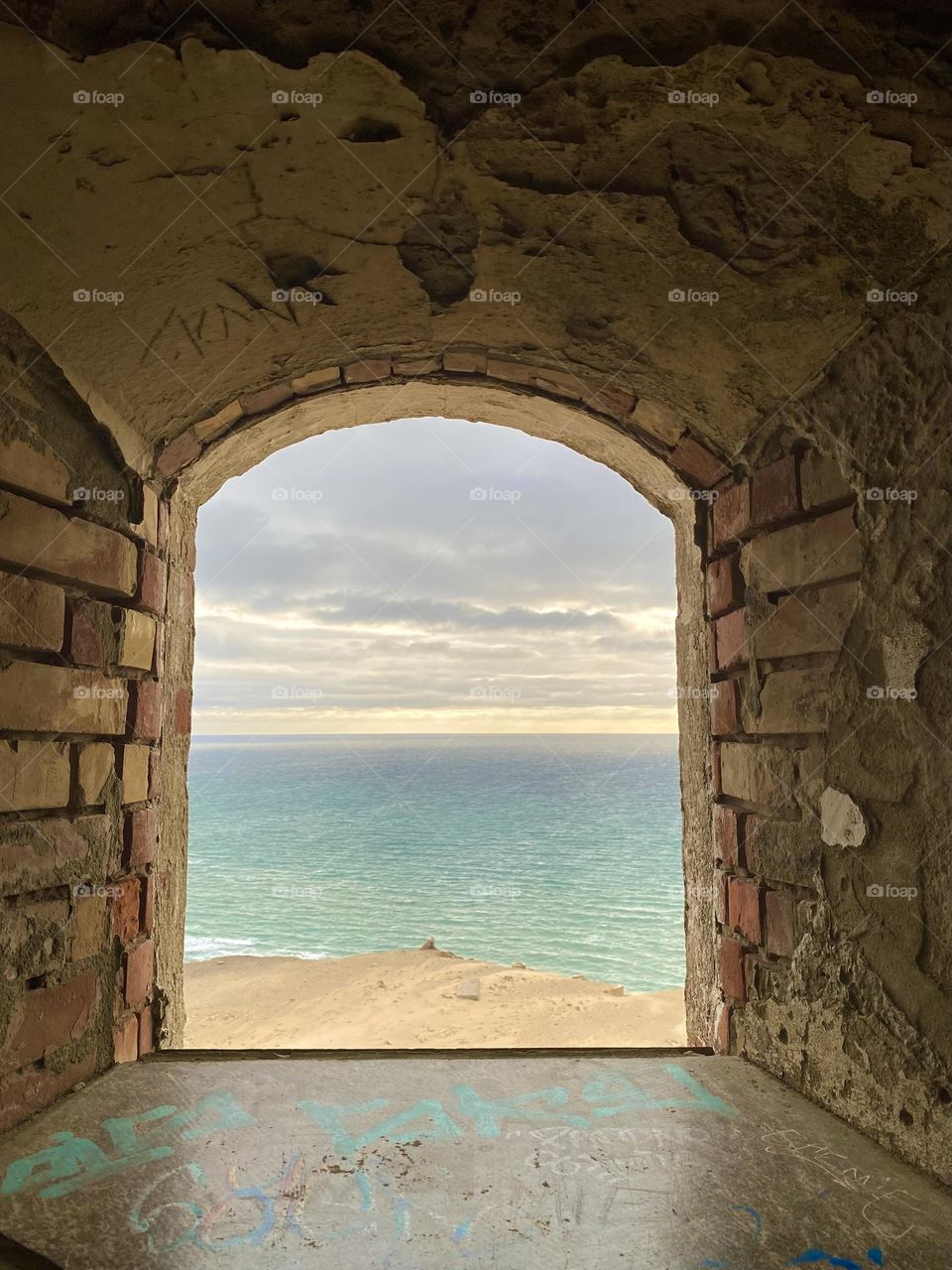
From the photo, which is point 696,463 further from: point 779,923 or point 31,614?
point 31,614

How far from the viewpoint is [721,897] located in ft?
6.16

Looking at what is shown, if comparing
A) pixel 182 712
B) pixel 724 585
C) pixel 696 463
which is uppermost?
pixel 696 463

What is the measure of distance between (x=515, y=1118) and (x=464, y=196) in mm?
1621

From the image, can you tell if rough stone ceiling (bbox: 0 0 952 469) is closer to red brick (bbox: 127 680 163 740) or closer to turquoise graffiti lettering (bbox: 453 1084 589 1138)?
red brick (bbox: 127 680 163 740)

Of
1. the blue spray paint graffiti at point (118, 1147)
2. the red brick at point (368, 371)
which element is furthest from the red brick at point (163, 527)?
the blue spray paint graffiti at point (118, 1147)

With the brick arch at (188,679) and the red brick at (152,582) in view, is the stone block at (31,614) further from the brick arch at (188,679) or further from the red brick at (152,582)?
the red brick at (152,582)

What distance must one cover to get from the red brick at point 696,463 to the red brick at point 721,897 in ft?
3.21

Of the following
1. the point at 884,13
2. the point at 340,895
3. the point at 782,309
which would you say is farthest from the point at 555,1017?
the point at 340,895

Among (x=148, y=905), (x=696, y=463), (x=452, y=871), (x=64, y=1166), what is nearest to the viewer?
(x=64, y=1166)

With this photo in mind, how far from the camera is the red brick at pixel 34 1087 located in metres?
1.32

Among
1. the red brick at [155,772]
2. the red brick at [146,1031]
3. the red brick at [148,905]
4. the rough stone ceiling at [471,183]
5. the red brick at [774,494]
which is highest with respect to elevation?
the rough stone ceiling at [471,183]

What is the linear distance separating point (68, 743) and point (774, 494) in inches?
61.4

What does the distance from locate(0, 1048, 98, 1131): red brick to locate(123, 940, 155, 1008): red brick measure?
18 cm

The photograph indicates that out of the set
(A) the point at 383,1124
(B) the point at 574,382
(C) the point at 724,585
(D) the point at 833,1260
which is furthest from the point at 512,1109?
(B) the point at 574,382
